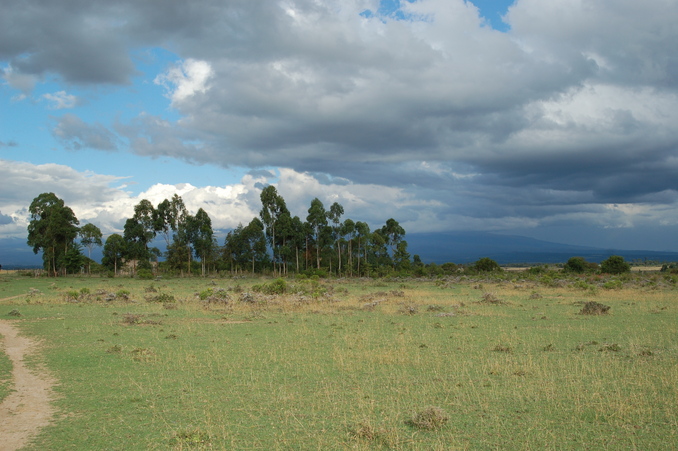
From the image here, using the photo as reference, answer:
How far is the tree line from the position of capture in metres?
76.9

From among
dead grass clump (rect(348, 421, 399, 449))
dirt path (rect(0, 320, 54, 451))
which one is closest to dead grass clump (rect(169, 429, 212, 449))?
dead grass clump (rect(348, 421, 399, 449))

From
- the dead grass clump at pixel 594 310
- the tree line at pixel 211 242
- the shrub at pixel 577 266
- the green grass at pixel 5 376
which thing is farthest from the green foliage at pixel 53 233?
the shrub at pixel 577 266

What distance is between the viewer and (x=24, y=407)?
32.5 ft

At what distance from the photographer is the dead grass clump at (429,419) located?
817cm

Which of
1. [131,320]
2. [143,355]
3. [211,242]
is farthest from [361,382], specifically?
[211,242]

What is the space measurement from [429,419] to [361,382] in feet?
11.5

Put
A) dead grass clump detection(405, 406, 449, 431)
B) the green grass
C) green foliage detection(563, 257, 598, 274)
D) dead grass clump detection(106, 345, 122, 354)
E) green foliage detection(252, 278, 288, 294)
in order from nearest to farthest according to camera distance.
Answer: dead grass clump detection(405, 406, 449, 431), the green grass, dead grass clump detection(106, 345, 122, 354), green foliage detection(252, 278, 288, 294), green foliage detection(563, 257, 598, 274)

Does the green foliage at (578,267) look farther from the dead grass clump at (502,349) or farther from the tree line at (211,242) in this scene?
the dead grass clump at (502,349)

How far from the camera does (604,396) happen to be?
32.5 ft

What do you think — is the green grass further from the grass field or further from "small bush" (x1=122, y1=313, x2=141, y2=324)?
"small bush" (x1=122, y1=313, x2=141, y2=324)

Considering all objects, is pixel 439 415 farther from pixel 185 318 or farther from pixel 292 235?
pixel 292 235

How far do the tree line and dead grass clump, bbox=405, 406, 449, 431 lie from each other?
6646cm

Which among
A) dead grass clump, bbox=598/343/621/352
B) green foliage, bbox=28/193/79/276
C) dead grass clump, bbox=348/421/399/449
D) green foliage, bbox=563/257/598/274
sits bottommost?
green foliage, bbox=563/257/598/274

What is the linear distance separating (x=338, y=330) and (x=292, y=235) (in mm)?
60377
